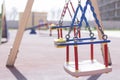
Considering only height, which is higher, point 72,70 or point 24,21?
point 24,21

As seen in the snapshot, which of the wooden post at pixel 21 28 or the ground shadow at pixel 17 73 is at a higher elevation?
the wooden post at pixel 21 28

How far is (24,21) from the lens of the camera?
23.9ft

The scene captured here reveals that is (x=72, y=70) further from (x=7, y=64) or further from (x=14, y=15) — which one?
(x=14, y=15)

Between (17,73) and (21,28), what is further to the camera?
(21,28)

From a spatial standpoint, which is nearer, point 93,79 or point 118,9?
point 93,79

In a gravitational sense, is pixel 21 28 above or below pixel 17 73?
above

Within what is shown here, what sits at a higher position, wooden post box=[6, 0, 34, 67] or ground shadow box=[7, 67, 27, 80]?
wooden post box=[6, 0, 34, 67]

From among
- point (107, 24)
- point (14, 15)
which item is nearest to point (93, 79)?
point (107, 24)

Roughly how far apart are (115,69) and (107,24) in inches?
2323

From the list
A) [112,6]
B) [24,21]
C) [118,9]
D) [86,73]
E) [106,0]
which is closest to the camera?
[86,73]

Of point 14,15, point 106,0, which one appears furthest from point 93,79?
point 14,15

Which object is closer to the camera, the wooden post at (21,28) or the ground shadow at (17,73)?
the ground shadow at (17,73)

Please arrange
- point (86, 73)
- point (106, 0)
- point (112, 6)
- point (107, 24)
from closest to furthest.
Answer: point (86, 73) → point (107, 24) → point (112, 6) → point (106, 0)

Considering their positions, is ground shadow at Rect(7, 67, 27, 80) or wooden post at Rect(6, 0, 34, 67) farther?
wooden post at Rect(6, 0, 34, 67)
